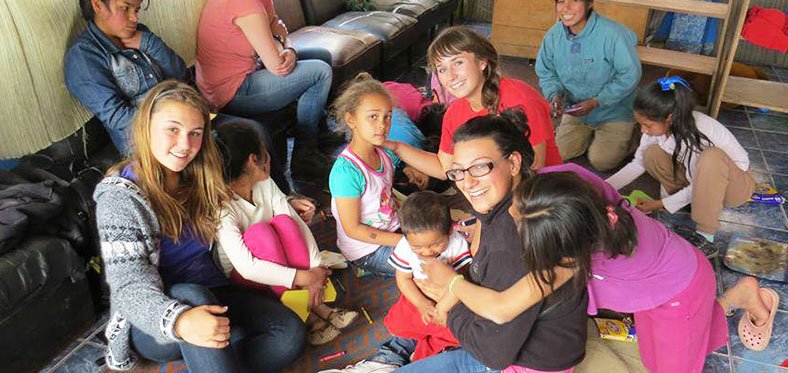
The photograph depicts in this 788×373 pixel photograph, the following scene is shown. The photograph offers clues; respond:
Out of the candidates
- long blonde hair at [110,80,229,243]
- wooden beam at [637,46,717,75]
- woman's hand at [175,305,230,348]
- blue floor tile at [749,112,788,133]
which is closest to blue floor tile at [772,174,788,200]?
blue floor tile at [749,112,788,133]

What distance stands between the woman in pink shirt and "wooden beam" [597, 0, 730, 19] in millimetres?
2372

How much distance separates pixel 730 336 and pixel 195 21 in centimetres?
281

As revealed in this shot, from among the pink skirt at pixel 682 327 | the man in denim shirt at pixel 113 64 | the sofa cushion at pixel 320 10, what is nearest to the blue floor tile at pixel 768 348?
the pink skirt at pixel 682 327

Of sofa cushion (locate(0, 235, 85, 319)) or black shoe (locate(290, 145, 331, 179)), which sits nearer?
sofa cushion (locate(0, 235, 85, 319))

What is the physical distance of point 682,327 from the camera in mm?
1954

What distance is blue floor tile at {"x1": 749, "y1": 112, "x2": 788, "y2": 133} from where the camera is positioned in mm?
4133

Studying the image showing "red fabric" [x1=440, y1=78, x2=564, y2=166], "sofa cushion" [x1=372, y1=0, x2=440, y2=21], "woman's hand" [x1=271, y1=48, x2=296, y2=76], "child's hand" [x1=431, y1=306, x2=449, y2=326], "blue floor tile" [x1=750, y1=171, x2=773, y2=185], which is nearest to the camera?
"child's hand" [x1=431, y1=306, x2=449, y2=326]

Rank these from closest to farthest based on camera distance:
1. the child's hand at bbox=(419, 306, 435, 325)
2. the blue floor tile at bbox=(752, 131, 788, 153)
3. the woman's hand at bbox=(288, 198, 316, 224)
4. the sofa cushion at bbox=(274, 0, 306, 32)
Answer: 1. the child's hand at bbox=(419, 306, 435, 325)
2. the woman's hand at bbox=(288, 198, 316, 224)
3. the blue floor tile at bbox=(752, 131, 788, 153)
4. the sofa cushion at bbox=(274, 0, 306, 32)

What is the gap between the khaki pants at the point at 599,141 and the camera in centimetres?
369

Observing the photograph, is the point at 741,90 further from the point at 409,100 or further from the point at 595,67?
the point at 409,100

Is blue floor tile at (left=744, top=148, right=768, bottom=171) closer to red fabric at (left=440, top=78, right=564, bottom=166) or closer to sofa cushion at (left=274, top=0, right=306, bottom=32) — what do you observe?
red fabric at (left=440, top=78, right=564, bottom=166)

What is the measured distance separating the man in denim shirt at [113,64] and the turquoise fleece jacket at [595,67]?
2183mm

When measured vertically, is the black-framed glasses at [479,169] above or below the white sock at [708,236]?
above

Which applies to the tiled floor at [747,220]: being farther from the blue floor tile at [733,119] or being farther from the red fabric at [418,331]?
the red fabric at [418,331]
